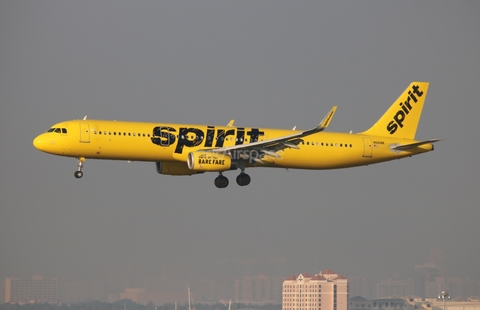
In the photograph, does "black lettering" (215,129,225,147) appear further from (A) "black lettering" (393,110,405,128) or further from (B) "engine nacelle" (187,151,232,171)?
(A) "black lettering" (393,110,405,128)

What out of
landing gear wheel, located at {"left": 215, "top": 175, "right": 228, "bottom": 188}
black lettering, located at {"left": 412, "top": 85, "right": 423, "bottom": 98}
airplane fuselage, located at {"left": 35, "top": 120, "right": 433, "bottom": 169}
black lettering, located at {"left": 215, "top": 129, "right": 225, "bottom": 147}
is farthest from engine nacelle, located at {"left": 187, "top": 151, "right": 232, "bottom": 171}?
black lettering, located at {"left": 412, "top": 85, "right": 423, "bottom": 98}

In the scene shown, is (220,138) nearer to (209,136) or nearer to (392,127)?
(209,136)

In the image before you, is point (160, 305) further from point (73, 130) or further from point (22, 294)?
point (73, 130)

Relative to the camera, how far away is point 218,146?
67.2 metres

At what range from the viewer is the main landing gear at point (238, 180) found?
2771 inches

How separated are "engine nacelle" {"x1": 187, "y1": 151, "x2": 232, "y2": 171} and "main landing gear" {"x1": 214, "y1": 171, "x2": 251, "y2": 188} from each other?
4.23m

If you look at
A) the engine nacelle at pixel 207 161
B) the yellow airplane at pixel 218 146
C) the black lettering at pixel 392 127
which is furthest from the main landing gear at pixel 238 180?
the black lettering at pixel 392 127

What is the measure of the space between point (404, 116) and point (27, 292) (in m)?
46.4

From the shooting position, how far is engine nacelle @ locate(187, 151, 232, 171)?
6512cm

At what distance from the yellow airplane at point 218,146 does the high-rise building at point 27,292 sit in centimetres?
3423

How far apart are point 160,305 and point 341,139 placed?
39.8 m

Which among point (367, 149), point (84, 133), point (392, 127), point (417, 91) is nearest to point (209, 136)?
point (84, 133)

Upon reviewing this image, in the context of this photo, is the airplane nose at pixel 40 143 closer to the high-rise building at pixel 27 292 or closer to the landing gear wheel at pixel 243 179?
the landing gear wheel at pixel 243 179

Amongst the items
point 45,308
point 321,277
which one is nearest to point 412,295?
point 321,277
